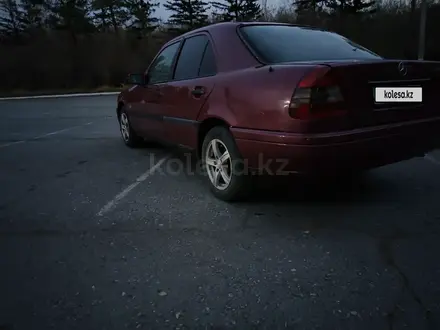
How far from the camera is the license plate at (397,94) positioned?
2.86m

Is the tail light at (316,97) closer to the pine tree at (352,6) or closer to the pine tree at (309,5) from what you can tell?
the pine tree at (352,6)

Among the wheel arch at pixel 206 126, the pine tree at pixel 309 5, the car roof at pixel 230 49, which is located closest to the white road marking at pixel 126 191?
the wheel arch at pixel 206 126

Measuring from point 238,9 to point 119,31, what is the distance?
1289 centimetres

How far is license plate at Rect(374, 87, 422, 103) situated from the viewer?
9.37 ft

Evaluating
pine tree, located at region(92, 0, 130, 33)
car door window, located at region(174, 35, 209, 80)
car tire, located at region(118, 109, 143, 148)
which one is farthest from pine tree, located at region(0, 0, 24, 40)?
car door window, located at region(174, 35, 209, 80)

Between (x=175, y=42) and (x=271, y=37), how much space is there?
149 centimetres

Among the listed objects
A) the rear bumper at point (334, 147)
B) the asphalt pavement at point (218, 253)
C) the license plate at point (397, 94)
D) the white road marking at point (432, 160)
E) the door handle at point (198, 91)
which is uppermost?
the door handle at point (198, 91)

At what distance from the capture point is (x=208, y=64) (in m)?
3.67

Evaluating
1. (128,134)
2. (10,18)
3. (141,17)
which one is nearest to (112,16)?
(141,17)

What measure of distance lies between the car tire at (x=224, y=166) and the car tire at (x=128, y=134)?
250cm

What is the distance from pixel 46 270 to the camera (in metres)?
2.40

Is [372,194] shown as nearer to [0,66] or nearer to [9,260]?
[9,260]

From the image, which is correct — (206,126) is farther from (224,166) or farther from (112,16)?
(112,16)

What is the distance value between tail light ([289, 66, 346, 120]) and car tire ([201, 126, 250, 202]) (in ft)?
2.43
